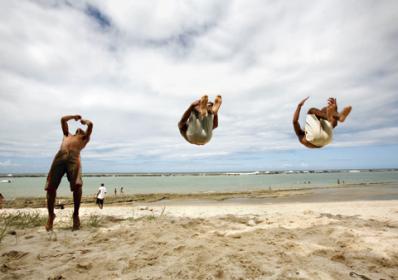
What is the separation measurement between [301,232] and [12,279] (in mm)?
5712

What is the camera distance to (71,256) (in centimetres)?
501

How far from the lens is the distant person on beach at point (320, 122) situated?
5.28 metres

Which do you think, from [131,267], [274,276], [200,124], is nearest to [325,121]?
[200,124]

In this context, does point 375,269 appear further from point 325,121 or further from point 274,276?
point 325,121

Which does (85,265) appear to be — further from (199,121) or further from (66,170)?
(66,170)

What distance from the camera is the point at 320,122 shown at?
17.8 ft

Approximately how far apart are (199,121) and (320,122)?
7.39ft

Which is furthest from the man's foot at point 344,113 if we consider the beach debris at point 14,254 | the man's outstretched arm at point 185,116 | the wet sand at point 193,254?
the beach debris at point 14,254

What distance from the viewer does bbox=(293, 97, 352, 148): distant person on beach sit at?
5.28m

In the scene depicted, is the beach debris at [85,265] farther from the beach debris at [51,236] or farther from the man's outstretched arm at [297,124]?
the man's outstretched arm at [297,124]

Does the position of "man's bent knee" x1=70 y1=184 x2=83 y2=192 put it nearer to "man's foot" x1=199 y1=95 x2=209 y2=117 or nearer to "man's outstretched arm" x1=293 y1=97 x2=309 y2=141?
"man's foot" x1=199 y1=95 x2=209 y2=117

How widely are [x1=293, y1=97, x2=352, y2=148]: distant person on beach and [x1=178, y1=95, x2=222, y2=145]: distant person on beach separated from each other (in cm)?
160

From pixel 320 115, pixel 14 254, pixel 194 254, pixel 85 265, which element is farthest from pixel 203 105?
pixel 14 254

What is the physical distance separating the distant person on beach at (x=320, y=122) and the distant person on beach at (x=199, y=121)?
1.60 m
